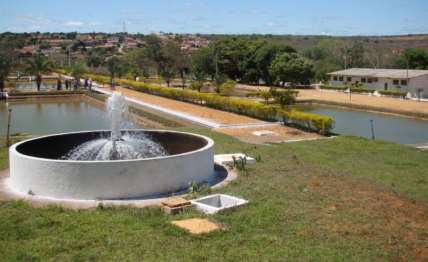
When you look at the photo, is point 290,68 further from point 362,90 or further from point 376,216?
point 376,216

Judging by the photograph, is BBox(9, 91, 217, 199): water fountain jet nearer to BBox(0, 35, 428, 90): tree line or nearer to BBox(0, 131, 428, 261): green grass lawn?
BBox(0, 131, 428, 261): green grass lawn

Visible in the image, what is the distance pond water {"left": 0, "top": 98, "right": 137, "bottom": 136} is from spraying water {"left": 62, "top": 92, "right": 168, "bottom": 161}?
8812mm

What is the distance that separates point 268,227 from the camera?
774cm

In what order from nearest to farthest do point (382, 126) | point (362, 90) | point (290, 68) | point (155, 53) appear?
point (382, 126), point (362, 90), point (290, 68), point (155, 53)

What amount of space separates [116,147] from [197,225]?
4.64 meters

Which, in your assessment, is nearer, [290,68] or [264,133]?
[264,133]

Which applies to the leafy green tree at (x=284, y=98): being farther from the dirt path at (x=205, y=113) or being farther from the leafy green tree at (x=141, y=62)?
the leafy green tree at (x=141, y=62)

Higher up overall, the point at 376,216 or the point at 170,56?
the point at 170,56

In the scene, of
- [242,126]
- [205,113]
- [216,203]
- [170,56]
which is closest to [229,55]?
[170,56]

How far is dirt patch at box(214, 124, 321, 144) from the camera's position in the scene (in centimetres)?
1748

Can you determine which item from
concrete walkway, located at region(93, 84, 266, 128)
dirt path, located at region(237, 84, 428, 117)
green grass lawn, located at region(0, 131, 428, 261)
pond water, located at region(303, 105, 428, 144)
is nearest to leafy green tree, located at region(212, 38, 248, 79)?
dirt path, located at region(237, 84, 428, 117)

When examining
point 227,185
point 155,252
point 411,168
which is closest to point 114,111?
point 227,185

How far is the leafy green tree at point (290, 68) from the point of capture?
1678 inches

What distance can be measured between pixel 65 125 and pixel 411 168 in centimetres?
1485
